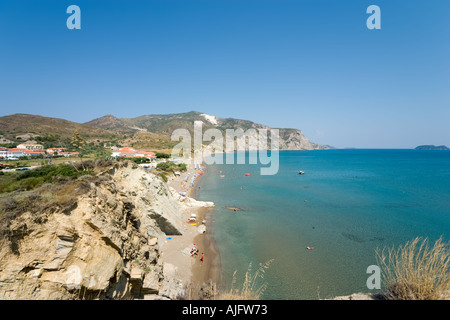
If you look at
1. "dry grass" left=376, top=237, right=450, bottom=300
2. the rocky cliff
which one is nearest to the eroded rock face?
the rocky cliff

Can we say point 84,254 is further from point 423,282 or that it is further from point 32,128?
point 32,128

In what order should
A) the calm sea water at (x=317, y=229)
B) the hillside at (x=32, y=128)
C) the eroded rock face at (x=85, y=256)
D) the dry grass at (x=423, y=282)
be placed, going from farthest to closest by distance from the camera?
the hillside at (x=32, y=128) < the calm sea water at (x=317, y=229) < the eroded rock face at (x=85, y=256) < the dry grass at (x=423, y=282)

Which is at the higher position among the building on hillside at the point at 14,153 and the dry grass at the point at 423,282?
the building on hillside at the point at 14,153

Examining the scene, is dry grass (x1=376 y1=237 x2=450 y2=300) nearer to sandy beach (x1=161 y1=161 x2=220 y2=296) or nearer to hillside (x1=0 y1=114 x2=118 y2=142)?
sandy beach (x1=161 y1=161 x2=220 y2=296)


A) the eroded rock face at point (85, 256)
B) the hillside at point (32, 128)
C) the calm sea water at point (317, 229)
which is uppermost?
the hillside at point (32, 128)

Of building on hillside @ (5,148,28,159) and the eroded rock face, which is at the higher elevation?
building on hillside @ (5,148,28,159)

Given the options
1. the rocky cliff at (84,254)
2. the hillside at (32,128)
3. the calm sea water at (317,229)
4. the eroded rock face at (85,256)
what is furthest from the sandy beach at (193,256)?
the hillside at (32,128)

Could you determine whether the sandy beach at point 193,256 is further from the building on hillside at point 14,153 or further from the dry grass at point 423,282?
the building on hillside at point 14,153
